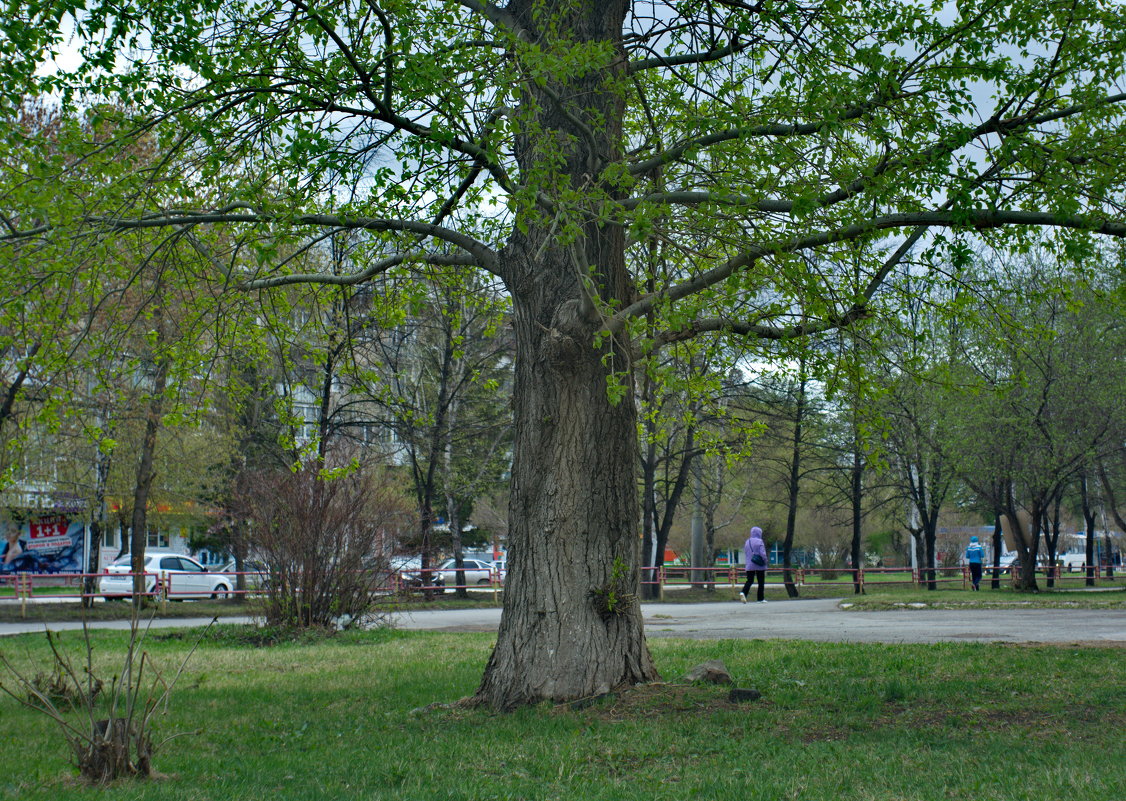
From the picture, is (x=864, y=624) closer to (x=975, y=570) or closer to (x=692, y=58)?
(x=692, y=58)

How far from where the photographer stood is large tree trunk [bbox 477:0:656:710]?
307 inches

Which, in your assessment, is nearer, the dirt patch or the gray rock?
the dirt patch

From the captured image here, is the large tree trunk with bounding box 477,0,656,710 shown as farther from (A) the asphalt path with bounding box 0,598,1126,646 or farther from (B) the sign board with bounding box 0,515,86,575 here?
(B) the sign board with bounding box 0,515,86,575

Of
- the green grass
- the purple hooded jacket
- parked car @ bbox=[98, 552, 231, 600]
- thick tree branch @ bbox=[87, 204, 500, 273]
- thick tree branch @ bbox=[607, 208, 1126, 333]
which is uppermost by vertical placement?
thick tree branch @ bbox=[87, 204, 500, 273]

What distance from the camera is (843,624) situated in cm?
1638

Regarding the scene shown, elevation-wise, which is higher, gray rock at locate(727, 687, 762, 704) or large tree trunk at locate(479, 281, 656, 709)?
large tree trunk at locate(479, 281, 656, 709)

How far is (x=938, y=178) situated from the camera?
23.3ft

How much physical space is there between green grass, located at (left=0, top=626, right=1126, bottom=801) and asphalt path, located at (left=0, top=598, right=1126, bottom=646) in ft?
9.34

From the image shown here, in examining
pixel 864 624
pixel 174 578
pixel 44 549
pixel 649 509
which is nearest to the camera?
pixel 864 624

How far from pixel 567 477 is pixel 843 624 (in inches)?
393

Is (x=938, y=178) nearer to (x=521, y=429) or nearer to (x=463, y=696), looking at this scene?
(x=521, y=429)

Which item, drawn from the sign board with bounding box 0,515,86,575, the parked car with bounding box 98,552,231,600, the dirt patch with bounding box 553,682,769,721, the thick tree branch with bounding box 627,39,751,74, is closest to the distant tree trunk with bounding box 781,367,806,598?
the parked car with bounding box 98,552,231,600

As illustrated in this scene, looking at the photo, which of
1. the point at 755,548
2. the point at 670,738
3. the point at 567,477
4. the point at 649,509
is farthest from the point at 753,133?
the point at 649,509

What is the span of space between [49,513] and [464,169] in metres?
27.3
